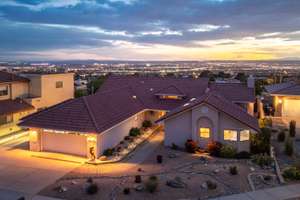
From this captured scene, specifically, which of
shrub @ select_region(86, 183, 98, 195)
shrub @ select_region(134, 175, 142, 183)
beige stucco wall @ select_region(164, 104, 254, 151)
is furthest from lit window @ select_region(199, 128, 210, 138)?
shrub @ select_region(86, 183, 98, 195)

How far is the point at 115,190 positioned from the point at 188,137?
11.2m

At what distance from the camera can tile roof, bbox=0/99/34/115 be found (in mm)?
31727

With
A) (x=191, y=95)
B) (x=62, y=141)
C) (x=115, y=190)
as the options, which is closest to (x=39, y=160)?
(x=62, y=141)

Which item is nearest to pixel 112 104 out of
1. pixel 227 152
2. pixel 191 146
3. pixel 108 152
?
pixel 108 152

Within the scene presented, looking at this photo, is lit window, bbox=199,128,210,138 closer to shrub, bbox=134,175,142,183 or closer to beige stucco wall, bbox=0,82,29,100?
shrub, bbox=134,175,142,183

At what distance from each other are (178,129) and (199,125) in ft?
6.41

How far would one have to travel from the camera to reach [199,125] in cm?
2605

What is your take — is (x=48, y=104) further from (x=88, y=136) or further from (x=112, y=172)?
(x=112, y=172)

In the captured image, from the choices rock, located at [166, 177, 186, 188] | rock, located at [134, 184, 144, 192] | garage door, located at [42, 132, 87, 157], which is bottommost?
rock, located at [134, 184, 144, 192]

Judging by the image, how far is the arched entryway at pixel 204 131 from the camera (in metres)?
25.7

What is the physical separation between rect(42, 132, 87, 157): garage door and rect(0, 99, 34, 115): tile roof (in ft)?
29.0

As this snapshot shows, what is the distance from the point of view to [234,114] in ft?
83.0

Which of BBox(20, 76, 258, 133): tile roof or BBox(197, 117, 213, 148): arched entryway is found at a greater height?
BBox(20, 76, 258, 133): tile roof

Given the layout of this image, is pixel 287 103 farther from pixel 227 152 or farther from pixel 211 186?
pixel 211 186
